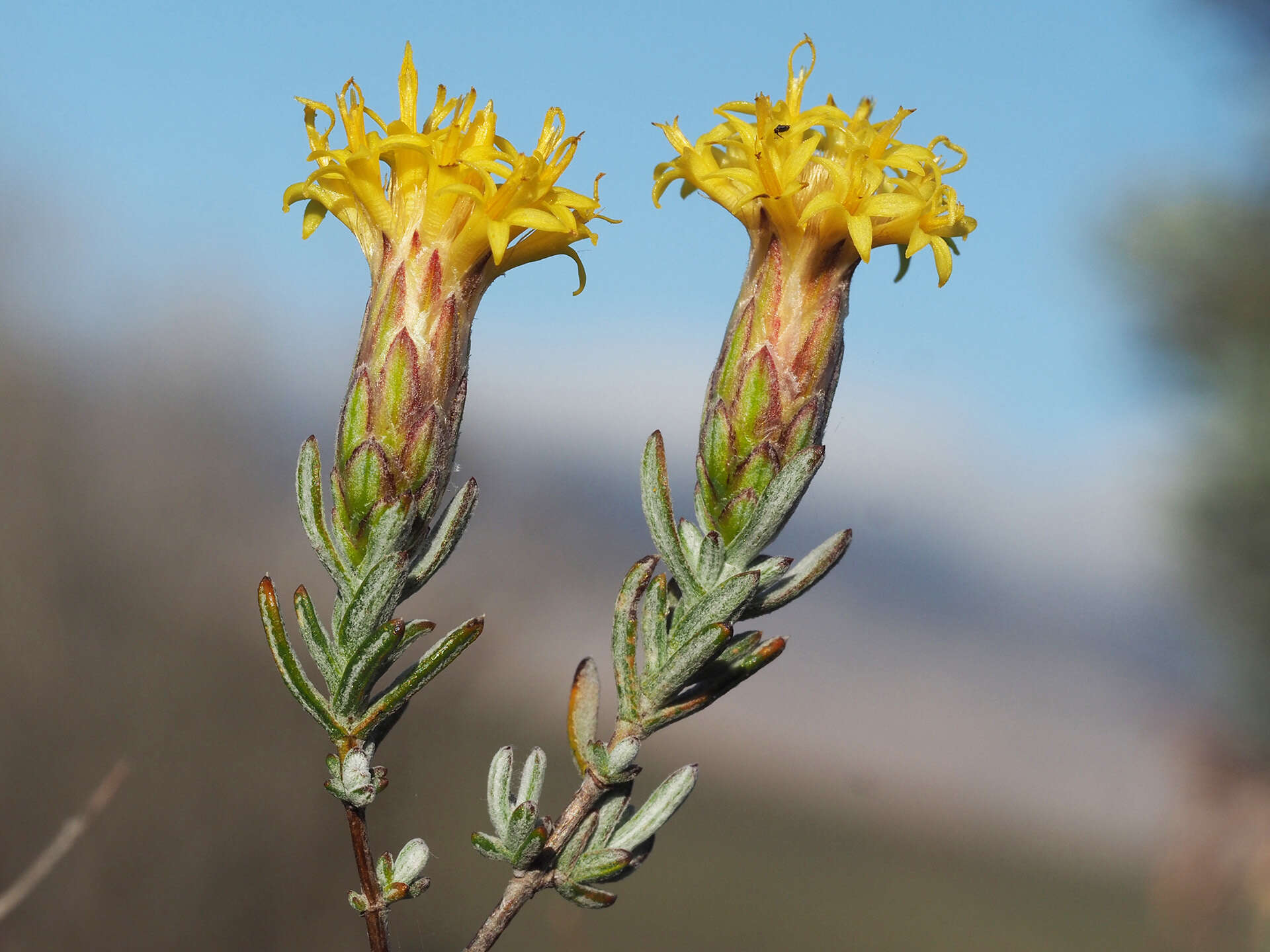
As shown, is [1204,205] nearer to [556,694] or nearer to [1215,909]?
[1215,909]

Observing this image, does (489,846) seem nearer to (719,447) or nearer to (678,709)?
(678,709)

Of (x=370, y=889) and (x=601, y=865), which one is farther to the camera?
(x=601, y=865)

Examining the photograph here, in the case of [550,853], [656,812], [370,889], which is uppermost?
[656,812]

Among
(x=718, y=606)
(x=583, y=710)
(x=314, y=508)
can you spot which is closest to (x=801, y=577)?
(x=718, y=606)

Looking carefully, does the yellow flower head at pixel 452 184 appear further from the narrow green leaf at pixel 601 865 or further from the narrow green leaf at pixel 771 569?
the narrow green leaf at pixel 601 865

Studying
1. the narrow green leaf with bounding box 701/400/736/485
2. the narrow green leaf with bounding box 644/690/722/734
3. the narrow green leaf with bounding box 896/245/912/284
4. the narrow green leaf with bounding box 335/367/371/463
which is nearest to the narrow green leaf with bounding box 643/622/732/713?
the narrow green leaf with bounding box 644/690/722/734

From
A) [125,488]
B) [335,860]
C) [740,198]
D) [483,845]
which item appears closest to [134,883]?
[335,860]
